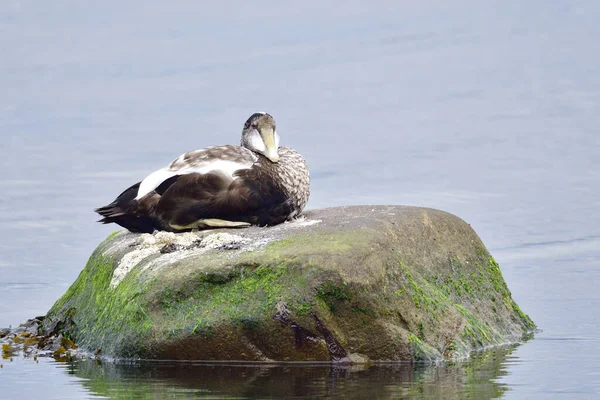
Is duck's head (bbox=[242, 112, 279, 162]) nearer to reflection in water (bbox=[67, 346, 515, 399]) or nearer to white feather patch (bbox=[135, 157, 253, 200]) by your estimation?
white feather patch (bbox=[135, 157, 253, 200])

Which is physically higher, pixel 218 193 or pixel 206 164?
pixel 206 164

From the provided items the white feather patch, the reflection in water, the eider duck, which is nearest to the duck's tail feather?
the eider duck

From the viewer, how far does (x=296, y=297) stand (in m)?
10.8

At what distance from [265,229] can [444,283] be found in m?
1.63

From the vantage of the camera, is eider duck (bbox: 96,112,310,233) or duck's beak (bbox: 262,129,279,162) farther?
duck's beak (bbox: 262,129,279,162)

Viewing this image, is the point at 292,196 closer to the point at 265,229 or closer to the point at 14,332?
the point at 265,229

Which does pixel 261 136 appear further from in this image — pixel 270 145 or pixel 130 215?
pixel 130 215

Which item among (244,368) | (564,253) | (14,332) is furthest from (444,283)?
(564,253)

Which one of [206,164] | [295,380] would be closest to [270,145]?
[206,164]

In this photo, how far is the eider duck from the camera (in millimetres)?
12539

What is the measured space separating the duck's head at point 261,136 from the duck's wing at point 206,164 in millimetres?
144

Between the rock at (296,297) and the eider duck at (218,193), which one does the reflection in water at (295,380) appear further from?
the eider duck at (218,193)

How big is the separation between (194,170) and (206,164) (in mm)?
135

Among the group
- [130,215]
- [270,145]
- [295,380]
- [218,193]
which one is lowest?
[295,380]
